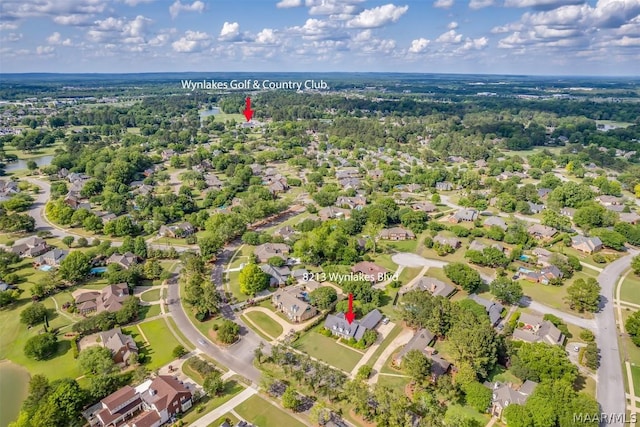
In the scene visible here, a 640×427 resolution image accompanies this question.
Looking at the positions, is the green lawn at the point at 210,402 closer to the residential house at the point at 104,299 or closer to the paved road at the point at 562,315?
the residential house at the point at 104,299

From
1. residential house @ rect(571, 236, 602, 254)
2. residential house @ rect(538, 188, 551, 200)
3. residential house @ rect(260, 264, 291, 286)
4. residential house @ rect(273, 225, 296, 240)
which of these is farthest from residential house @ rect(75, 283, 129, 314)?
residential house @ rect(538, 188, 551, 200)

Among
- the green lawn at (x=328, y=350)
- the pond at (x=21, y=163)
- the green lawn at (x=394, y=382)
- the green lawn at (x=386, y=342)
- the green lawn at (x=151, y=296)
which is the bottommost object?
the green lawn at (x=386, y=342)

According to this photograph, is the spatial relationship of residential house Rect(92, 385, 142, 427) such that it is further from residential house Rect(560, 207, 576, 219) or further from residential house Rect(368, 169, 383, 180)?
residential house Rect(368, 169, 383, 180)

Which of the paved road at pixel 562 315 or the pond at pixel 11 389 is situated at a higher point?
the pond at pixel 11 389

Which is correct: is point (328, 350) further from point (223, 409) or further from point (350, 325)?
point (223, 409)

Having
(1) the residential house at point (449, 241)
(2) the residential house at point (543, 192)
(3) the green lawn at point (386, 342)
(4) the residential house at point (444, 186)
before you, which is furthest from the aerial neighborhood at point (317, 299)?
(2) the residential house at point (543, 192)

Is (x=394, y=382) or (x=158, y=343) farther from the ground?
(x=158, y=343)

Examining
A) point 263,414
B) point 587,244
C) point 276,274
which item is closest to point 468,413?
point 263,414
